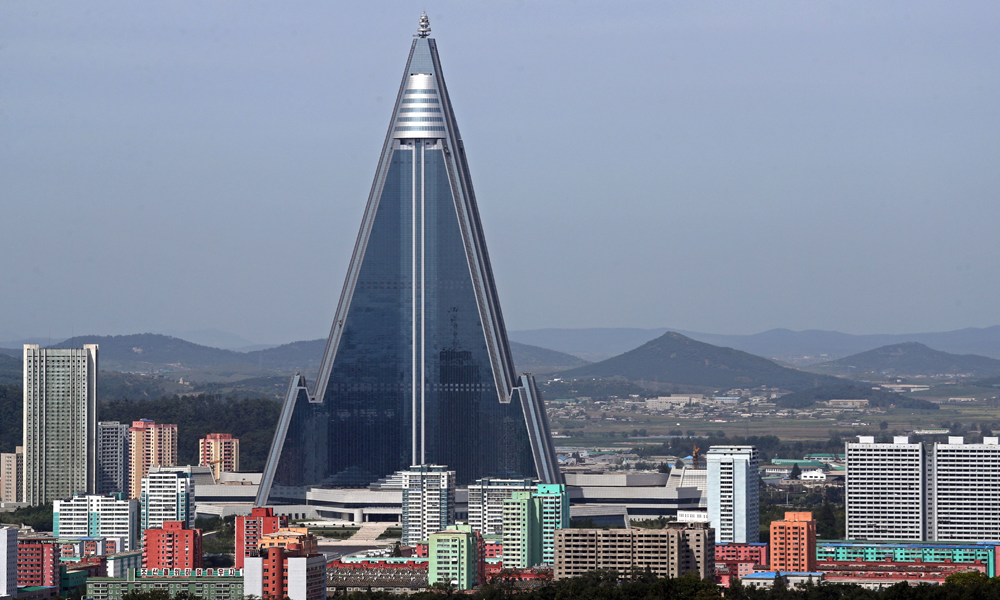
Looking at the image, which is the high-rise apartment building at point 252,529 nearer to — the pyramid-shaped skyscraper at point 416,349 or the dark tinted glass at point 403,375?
the pyramid-shaped skyscraper at point 416,349

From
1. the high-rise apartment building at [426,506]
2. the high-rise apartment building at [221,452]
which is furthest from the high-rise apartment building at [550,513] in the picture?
the high-rise apartment building at [221,452]

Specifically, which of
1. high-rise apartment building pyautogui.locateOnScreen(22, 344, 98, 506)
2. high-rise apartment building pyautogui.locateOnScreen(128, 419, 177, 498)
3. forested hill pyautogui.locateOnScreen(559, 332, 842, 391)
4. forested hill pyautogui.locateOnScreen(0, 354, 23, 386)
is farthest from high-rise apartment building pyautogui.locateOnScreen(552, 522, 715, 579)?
forested hill pyautogui.locateOnScreen(559, 332, 842, 391)

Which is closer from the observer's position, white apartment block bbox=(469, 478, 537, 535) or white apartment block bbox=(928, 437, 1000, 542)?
white apartment block bbox=(469, 478, 537, 535)

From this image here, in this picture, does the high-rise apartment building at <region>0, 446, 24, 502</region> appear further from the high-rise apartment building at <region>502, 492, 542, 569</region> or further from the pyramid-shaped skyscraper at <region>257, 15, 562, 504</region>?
the high-rise apartment building at <region>502, 492, 542, 569</region>

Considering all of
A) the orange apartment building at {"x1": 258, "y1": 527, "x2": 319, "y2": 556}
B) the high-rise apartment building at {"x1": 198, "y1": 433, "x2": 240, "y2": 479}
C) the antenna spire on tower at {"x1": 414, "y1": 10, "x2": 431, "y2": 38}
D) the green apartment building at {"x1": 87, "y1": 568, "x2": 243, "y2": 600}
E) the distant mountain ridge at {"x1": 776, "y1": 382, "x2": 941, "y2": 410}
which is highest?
the antenna spire on tower at {"x1": 414, "y1": 10, "x2": 431, "y2": 38}

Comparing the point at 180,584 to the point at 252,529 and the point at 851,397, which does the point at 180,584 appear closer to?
the point at 252,529

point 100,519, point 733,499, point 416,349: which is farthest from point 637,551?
point 416,349
